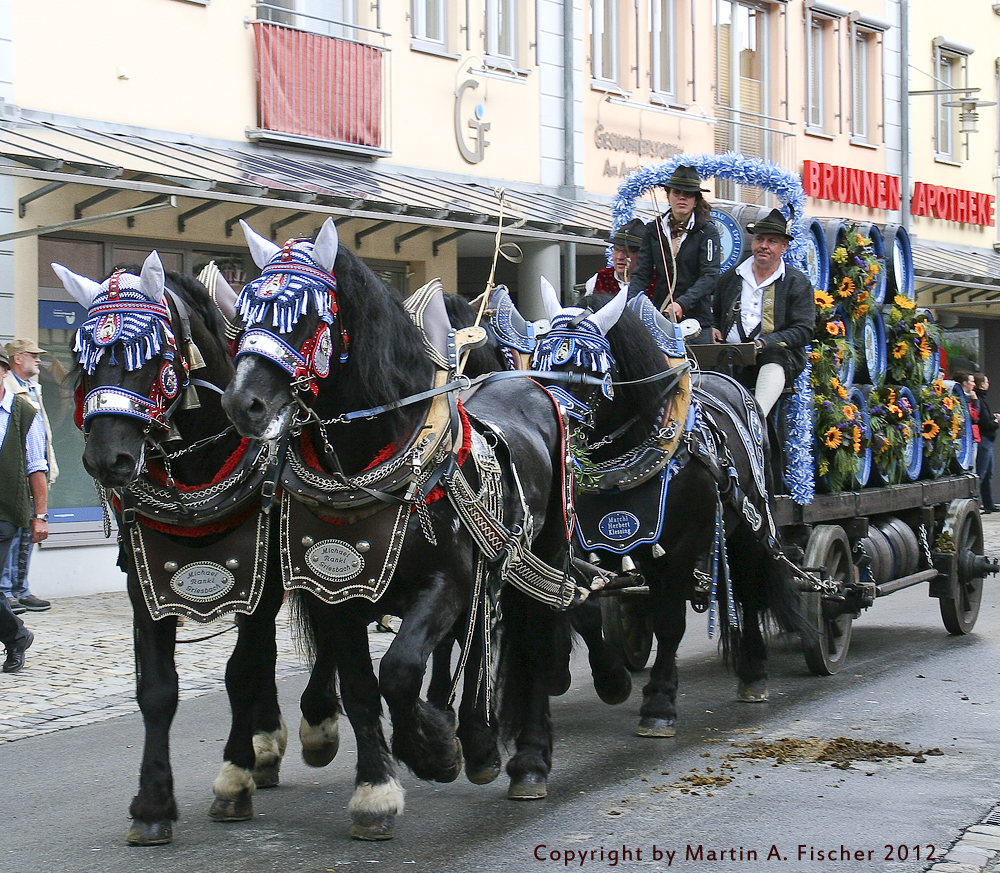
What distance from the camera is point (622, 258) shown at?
852cm

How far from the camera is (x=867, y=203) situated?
21.6 meters

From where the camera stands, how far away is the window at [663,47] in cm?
1781

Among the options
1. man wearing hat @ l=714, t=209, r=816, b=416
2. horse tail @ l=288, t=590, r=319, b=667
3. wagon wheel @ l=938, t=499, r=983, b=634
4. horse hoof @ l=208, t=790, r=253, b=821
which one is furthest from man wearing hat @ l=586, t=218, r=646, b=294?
horse hoof @ l=208, t=790, r=253, b=821

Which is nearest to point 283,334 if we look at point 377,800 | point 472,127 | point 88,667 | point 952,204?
point 377,800

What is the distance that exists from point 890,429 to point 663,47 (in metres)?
10.3

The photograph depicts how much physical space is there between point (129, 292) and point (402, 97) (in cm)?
1025

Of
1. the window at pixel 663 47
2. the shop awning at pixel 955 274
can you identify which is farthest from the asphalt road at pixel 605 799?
the shop awning at pixel 955 274

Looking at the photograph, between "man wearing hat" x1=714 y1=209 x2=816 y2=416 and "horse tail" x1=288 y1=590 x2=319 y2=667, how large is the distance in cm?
313

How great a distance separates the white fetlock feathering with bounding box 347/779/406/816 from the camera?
471 centimetres

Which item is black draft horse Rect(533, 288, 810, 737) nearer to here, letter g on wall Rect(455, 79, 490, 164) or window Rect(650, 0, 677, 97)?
letter g on wall Rect(455, 79, 490, 164)

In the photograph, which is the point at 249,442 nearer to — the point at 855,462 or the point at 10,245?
the point at 855,462

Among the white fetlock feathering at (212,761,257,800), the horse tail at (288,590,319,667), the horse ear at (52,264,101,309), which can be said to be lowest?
the white fetlock feathering at (212,761,257,800)

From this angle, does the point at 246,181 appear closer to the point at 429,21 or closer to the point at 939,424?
the point at 429,21

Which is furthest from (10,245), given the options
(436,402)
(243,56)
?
(436,402)
